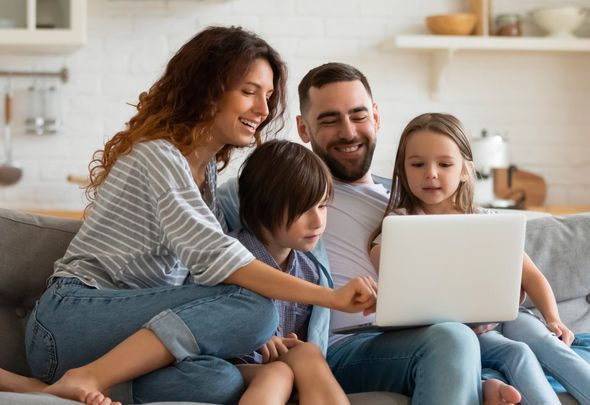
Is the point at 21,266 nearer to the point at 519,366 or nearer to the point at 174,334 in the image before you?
the point at 174,334

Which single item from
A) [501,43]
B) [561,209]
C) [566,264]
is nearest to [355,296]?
[566,264]

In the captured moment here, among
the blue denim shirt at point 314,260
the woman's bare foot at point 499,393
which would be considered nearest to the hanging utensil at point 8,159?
the blue denim shirt at point 314,260

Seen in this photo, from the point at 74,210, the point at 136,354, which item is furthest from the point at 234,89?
the point at 74,210

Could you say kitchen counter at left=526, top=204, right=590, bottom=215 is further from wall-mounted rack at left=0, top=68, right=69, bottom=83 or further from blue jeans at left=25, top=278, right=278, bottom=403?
blue jeans at left=25, top=278, right=278, bottom=403

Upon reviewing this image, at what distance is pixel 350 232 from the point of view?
8.02ft

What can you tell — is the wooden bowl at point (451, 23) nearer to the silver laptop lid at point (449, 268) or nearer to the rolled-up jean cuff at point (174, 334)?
the silver laptop lid at point (449, 268)

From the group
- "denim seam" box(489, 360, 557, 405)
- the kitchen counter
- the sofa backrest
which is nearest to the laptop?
"denim seam" box(489, 360, 557, 405)

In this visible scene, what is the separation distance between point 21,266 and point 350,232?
769mm

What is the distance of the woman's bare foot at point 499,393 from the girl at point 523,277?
79mm

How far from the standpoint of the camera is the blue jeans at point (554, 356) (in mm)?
2080

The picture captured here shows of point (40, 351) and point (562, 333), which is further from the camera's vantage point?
point (562, 333)

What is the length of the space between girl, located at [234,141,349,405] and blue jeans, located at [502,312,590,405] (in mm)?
439

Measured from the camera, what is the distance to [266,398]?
73.1 inches

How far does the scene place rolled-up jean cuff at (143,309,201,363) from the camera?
188 cm
